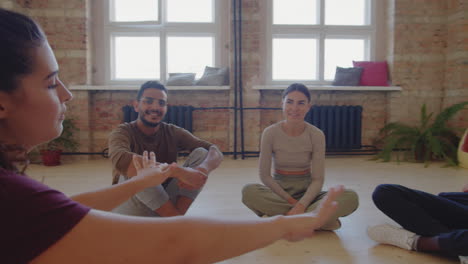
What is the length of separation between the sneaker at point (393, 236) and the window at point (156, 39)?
4140mm

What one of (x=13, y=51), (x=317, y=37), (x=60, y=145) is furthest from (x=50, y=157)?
(x=13, y=51)

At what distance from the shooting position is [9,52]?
550 mm

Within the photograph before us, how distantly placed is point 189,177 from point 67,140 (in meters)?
3.91

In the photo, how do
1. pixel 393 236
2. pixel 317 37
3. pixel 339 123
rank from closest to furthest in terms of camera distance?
pixel 393 236
pixel 339 123
pixel 317 37

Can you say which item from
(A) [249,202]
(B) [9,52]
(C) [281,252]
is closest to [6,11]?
(B) [9,52]

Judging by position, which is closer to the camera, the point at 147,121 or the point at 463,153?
the point at 147,121

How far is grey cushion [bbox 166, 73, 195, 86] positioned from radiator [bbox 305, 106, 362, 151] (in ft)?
6.44

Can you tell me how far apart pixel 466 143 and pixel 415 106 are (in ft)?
4.22

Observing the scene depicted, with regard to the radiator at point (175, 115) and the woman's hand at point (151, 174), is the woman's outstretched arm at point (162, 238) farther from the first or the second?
the radiator at point (175, 115)

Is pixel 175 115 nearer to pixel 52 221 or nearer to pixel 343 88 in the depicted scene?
pixel 343 88

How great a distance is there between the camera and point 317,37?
593cm

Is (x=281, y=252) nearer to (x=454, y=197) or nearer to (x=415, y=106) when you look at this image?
(x=454, y=197)

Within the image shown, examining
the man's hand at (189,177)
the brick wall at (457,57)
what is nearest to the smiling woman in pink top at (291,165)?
the man's hand at (189,177)

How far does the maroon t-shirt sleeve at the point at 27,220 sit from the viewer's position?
0.49 m
